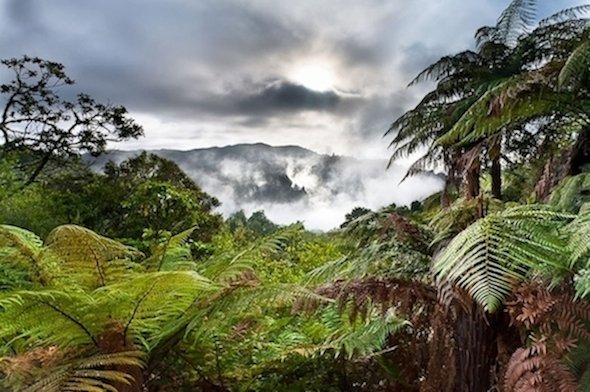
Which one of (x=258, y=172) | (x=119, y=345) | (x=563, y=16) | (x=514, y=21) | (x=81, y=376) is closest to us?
(x=81, y=376)

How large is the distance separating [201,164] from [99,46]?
2.38 meters

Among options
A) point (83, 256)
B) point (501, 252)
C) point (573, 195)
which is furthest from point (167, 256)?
point (573, 195)

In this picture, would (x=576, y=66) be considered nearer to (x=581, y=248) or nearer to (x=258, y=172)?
(x=581, y=248)

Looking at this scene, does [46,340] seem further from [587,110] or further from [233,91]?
[233,91]

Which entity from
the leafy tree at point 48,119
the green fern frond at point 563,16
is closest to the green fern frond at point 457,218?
the green fern frond at point 563,16

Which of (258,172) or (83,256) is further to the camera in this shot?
(258,172)

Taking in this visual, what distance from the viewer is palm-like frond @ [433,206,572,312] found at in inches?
31.1

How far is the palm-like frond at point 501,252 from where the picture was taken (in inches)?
31.1

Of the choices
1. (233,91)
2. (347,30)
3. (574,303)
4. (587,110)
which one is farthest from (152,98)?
(574,303)

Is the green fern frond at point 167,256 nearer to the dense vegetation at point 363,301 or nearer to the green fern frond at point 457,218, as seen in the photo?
the dense vegetation at point 363,301

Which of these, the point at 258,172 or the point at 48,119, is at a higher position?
the point at 48,119

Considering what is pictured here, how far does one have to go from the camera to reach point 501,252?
2.69 ft

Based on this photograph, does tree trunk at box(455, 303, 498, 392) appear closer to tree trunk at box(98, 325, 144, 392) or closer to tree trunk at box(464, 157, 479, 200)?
tree trunk at box(464, 157, 479, 200)

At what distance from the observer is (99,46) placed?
10.1ft
